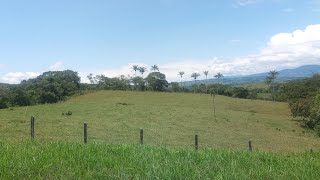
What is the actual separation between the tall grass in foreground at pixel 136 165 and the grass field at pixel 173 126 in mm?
24251

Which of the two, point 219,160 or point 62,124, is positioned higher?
point 219,160

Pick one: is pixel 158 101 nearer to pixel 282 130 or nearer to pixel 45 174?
pixel 282 130

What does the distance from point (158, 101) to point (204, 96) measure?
16.8 m

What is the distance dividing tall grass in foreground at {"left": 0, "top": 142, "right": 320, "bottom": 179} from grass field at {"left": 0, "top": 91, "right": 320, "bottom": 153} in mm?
24251

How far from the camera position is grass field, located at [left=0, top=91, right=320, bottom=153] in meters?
42.9

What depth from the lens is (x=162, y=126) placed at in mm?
57844

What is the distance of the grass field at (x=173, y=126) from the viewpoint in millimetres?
42875

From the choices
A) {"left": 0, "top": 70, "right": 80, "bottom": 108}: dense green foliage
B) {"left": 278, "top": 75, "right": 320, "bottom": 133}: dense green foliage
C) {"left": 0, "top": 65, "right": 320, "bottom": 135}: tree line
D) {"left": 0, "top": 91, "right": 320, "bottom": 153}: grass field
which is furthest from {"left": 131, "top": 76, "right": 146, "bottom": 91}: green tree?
{"left": 278, "top": 75, "right": 320, "bottom": 133}: dense green foliage

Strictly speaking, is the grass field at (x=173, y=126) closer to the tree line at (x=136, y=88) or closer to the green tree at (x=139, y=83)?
the tree line at (x=136, y=88)

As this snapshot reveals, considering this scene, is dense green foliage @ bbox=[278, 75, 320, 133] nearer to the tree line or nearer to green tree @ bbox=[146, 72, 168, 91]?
the tree line

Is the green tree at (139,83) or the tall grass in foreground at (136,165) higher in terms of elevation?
the green tree at (139,83)

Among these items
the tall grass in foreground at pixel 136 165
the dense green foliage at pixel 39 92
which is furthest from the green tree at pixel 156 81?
the tall grass in foreground at pixel 136 165

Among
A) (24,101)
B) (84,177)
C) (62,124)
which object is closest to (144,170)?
(84,177)

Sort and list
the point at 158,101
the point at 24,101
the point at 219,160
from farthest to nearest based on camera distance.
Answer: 1. the point at 158,101
2. the point at 24,101
3. the point at 219,160
